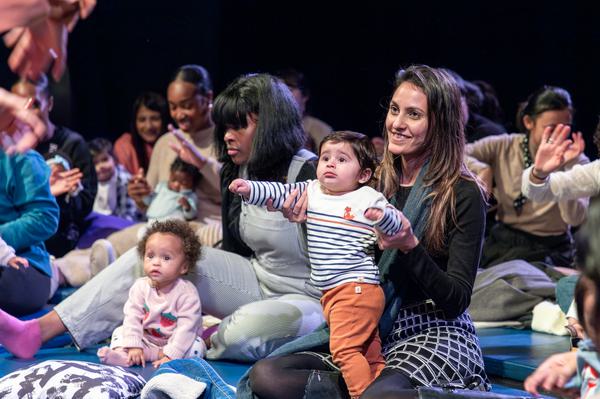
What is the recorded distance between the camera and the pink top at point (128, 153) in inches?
267

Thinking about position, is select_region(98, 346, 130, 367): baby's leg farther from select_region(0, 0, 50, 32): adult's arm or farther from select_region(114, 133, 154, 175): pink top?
select_region(114, 133, 154, 175): pink top

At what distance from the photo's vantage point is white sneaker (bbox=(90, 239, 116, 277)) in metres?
4.91

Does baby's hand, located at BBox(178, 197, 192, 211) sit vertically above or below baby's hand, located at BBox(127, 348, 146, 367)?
above

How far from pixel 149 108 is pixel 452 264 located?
13.7ft

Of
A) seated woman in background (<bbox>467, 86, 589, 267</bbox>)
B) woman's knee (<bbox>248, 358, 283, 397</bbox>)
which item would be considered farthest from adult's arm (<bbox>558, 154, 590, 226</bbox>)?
woman's knee (<bbox>248, 358, 283, 397</bbox>)

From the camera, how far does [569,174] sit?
3.64m

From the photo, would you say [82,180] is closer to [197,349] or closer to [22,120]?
[197,349]

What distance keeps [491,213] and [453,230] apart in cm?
262

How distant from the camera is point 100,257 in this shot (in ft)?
16.1

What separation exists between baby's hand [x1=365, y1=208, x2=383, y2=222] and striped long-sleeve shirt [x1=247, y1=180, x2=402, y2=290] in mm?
196

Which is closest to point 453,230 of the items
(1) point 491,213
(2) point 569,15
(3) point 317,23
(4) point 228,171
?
(4) point 228,171

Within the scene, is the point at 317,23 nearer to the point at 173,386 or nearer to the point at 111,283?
the point at 111,283

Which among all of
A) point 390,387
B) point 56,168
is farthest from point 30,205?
point 390,387

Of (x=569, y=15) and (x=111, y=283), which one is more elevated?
(x=569, y=15)
